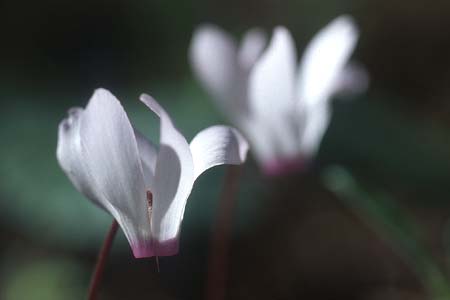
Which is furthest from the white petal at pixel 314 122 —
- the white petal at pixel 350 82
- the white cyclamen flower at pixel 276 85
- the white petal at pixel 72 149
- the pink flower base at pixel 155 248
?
the white petal at pixel 72 149

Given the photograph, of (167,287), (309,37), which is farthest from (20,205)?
(309,37)

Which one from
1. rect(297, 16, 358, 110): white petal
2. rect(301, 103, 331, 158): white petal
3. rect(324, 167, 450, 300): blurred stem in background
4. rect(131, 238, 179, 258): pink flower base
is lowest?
rect(324, 167, 450, 300): blurred stem in background

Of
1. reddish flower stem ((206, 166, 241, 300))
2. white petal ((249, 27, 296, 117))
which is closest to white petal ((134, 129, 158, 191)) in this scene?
white petal ((249, 27, 296, 117))

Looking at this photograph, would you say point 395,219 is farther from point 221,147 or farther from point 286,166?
point 221,147

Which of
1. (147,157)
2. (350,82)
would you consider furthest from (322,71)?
(147,157)

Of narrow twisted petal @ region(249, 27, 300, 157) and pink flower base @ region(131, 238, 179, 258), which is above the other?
narrow twisted petal @ region(249, 27, 300, 157)

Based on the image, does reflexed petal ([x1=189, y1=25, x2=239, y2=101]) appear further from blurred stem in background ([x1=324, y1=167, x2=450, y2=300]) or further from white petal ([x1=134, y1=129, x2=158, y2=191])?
white petal ([x1=134, y1=129, x2=158, y2=191])

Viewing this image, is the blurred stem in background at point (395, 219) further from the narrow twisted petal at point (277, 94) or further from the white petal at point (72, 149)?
the white petal at point (72, 149)
